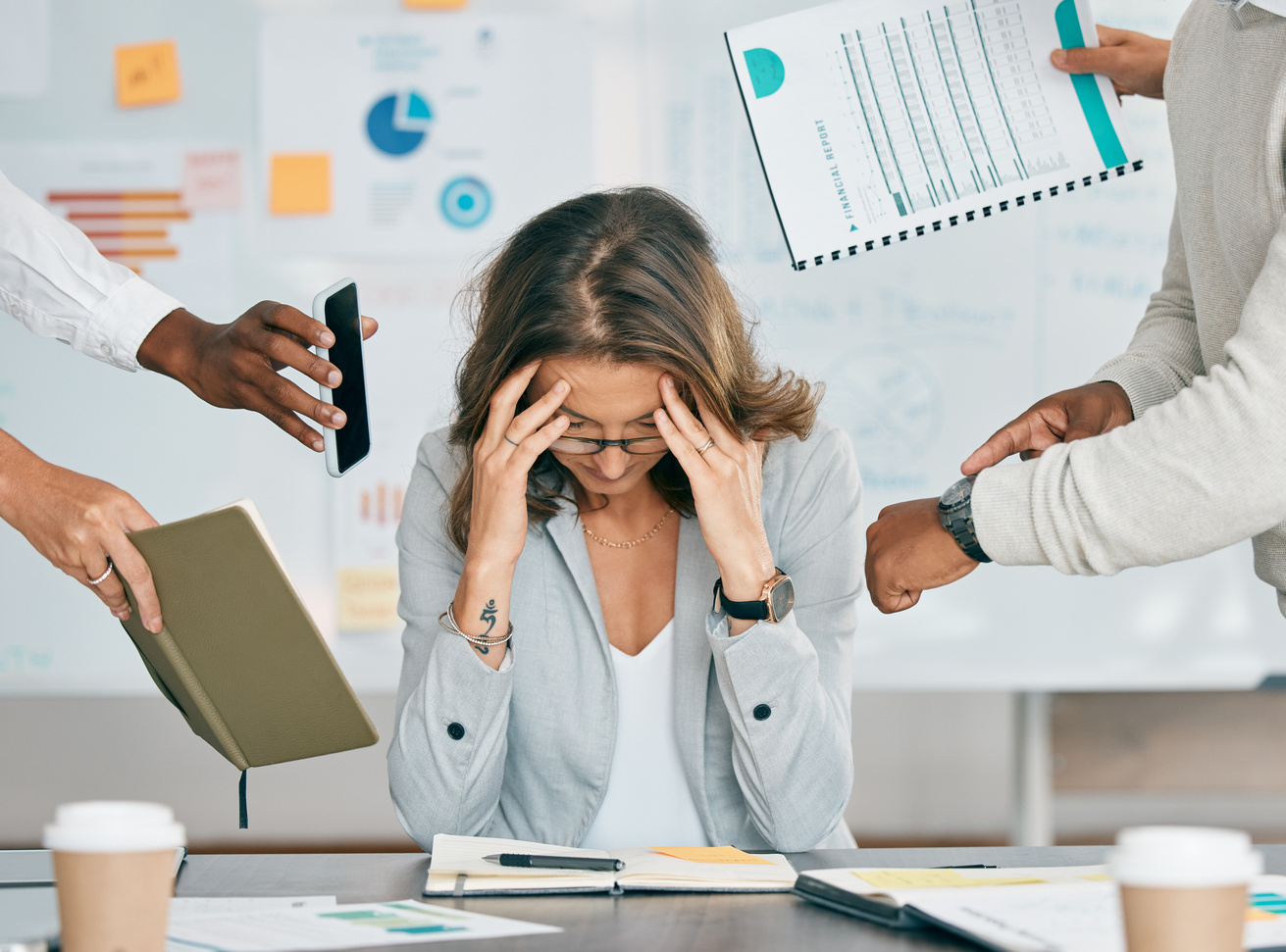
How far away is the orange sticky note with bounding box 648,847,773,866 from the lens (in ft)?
3.20

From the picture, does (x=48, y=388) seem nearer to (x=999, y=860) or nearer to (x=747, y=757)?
(x=747, y=757)

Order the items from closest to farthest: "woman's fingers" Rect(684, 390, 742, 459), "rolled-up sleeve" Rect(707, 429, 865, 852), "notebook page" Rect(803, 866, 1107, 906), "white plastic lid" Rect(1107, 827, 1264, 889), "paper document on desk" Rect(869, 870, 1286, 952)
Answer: "white plastic lid" Rect(1107, 827, 1264, 889)
"paper document on desk" Rect(869, 870, 1286, 952)
"notebook page" Rect(803, 866, 1107, 906)
"rolled-up sleeve" Rect(707, 429, 865, 852)
"woman's fingers" Rect(684, 390, 742, 459)

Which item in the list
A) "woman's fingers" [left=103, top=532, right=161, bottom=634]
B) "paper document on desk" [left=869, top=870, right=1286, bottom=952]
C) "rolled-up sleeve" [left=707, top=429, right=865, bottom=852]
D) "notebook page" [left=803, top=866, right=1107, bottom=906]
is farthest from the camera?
"rolled-up sleeve" [left=707, top=429, right=865, bottom=852]

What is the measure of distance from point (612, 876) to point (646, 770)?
0.42 m

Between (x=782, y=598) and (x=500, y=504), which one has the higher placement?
(x=500, y=504)

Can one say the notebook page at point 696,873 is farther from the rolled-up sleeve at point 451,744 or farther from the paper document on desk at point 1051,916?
the rolled-up sleeve at point 451,744

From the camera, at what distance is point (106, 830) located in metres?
0.58

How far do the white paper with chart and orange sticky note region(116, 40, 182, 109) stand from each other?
1.50 m

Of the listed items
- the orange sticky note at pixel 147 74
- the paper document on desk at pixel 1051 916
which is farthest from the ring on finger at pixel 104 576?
the orange sticky note at pixel 147 74

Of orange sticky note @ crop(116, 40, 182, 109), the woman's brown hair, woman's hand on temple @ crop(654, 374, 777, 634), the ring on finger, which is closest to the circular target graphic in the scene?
orange sticky note @ crop(116, 40, 182, 109)

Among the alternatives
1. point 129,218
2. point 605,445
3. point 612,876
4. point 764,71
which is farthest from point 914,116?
point 129,218

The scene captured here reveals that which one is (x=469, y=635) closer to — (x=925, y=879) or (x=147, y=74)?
(x=925, y=879)

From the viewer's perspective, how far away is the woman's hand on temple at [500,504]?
122 cm

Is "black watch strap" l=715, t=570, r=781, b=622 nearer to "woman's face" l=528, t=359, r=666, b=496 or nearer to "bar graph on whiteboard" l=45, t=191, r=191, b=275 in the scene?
"woman's face" l=528, t=359, r=666, b=496
